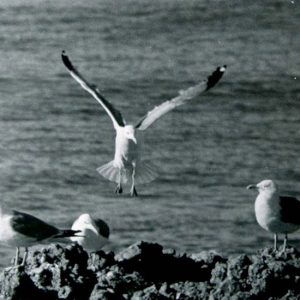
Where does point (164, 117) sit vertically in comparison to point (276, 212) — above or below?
above

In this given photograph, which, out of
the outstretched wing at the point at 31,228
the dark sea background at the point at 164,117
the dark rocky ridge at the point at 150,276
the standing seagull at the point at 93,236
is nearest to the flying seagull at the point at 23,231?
the outstretched wing at the point at 31,228

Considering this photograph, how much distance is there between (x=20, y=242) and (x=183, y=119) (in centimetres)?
1108

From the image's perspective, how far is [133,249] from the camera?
36.4 ft

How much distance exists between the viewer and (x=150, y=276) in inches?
430

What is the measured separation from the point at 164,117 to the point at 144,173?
8.57 metres

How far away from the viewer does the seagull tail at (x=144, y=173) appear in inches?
543

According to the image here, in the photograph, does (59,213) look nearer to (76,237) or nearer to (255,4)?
(76,237)

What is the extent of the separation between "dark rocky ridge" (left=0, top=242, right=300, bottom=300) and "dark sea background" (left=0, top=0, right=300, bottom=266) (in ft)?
14.7

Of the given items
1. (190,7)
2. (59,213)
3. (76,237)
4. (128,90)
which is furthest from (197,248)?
(190,7)

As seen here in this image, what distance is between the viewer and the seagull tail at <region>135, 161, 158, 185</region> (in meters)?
13.8

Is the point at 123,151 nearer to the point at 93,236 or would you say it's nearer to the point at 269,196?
the point at 93,236

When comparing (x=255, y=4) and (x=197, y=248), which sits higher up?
(x=255, y=4)

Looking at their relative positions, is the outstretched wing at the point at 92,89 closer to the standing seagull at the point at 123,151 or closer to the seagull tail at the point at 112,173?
the standing seagull at the point at 123,151

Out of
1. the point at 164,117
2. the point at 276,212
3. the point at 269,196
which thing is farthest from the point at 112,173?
the point at 164,117
